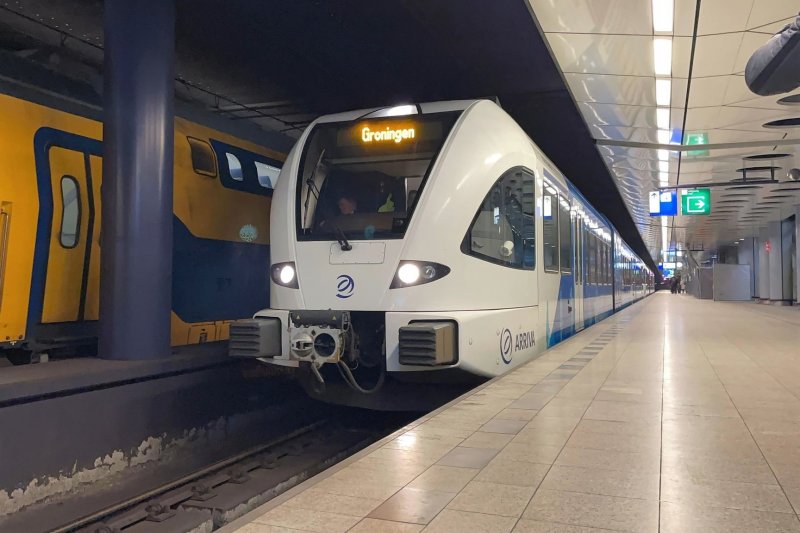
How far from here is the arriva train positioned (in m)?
5.88

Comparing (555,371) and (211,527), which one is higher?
(555,371)

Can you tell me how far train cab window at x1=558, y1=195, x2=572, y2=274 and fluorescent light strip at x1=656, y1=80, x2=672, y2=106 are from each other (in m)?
3.31

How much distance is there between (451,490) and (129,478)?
379 cm

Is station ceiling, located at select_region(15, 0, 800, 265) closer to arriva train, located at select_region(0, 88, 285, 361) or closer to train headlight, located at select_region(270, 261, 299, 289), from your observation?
arriva train, located at select_region(0, 88, 285, 361)

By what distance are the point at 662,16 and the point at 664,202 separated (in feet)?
46.9

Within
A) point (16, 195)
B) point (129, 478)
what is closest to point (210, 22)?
point (16, 195)

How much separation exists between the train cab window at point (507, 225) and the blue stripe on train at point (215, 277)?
3725mm

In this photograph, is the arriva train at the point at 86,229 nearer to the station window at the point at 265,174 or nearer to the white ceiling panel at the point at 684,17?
the station window at the point at 265,174

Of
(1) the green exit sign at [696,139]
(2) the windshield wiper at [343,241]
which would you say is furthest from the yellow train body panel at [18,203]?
(1) the green exit sign at [696,139]

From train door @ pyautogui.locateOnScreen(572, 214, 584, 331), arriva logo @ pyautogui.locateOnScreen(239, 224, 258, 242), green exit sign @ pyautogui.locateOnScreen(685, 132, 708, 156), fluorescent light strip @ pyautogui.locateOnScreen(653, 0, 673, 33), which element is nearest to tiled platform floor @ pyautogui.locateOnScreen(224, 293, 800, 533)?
train door @ pyautogui.locateOnScreen(572, 214, 584, 331)

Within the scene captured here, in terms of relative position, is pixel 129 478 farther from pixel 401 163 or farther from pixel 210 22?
pixel 210 22

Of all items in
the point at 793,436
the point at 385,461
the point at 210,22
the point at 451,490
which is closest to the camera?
the point at 451,490

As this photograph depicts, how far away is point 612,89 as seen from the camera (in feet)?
38.4

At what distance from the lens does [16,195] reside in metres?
5.84
